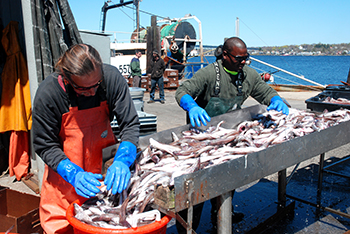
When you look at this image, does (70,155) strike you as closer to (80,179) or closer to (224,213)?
(80,179)

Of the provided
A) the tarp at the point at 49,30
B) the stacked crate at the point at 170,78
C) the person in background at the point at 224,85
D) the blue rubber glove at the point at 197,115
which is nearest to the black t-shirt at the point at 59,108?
the blue rubber glove at the point at 197,115

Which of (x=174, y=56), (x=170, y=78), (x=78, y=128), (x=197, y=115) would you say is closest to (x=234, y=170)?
(x=197, y=115)

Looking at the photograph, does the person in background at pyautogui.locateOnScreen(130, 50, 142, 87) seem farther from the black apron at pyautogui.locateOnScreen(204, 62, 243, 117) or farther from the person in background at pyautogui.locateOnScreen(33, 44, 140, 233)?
the person in background at pyautogui.locateOnScreen(33, 44, 140, 233)

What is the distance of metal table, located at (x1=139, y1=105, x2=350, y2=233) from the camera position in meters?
1.88

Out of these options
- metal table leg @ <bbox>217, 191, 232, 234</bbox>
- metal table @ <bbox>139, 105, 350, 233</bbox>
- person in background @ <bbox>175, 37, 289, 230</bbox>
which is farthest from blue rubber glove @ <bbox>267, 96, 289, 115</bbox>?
metal table leg @ <bbox>217, 191, 232, 234</bbox>

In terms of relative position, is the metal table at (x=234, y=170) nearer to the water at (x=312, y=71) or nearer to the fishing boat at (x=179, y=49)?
the water at (x=312, y=71)

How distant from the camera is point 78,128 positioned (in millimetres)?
2389

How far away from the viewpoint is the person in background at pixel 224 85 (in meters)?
3.44

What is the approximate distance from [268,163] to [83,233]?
1.54 m

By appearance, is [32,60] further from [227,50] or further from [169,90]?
[169,90]

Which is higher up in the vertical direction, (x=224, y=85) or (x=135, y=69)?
(x=135, y=69)

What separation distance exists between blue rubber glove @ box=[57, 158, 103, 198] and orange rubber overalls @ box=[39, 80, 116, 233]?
0.75ft

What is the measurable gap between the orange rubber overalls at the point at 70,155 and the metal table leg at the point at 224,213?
1201 millimetres

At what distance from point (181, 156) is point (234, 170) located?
0.60 metres
